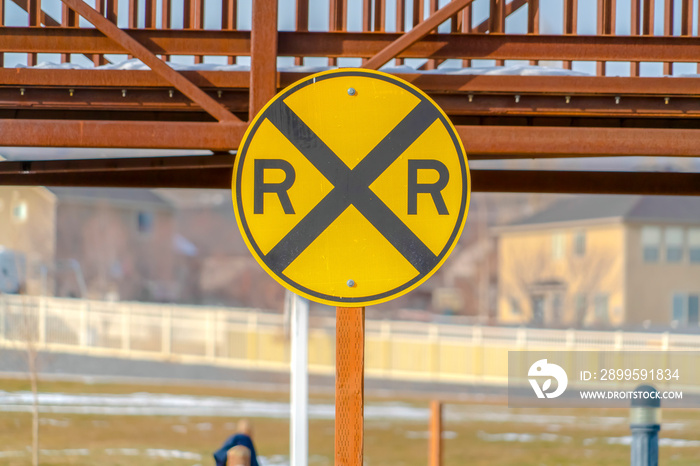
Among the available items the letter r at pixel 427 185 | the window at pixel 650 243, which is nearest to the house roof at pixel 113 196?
the window at pixel 650 243

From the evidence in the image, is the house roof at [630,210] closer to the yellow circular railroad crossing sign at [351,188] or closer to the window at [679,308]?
the window at [679,308]

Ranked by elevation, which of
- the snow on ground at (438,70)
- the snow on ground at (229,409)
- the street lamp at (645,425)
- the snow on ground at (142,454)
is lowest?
the snow on ground at (229,409)

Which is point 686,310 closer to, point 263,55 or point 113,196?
point 113,196

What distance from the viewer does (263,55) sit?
3812 millimetres

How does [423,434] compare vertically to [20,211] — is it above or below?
below

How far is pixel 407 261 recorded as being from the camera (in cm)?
296

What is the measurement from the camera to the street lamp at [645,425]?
655cm

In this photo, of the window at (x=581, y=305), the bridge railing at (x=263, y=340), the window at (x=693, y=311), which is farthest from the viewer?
the window at (x=581, y=305)

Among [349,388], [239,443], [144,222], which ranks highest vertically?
[144,222]

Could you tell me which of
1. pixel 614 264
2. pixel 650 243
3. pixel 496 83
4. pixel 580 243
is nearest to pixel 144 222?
pixel 580 243

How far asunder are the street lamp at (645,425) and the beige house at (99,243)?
149ft

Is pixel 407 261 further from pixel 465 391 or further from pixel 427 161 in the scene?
pixel 465 391

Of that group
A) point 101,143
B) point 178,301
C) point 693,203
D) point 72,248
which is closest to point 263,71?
point 101,143

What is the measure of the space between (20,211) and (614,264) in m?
33.2
